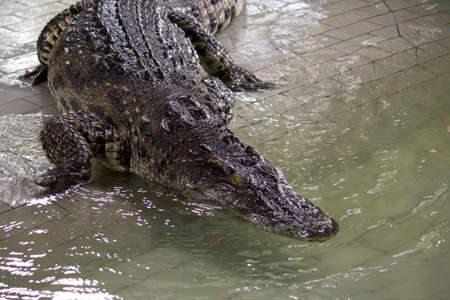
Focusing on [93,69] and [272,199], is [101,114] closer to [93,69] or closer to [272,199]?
[93,69]

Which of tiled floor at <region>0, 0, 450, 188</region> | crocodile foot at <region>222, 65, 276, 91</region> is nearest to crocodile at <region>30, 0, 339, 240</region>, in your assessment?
crocodile foot at <region>222, 65, 276, 91</region>

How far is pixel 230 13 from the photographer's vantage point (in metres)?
5.98

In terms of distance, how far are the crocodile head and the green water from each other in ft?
0.41

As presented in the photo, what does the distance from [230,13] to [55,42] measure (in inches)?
81.9

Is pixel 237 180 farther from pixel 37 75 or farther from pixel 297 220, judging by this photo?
pixel 37 75

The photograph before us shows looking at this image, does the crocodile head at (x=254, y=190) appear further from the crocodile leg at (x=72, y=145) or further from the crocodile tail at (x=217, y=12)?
the crocodile tail at (x=217, y=12)

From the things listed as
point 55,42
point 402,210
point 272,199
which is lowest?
point 402,210

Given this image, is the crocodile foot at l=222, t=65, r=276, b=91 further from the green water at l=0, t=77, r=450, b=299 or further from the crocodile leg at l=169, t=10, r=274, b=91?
the green water at l=0, t=77, r=450, b=299

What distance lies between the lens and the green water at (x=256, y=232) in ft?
8.18

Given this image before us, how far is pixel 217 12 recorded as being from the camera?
18.6ft

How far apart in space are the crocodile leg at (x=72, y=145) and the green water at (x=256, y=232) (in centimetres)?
9

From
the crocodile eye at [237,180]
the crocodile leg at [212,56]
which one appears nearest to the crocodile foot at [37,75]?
the crocodile leg at [212,56]

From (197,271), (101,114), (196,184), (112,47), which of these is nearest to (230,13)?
(112,47)

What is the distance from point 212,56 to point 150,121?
64.1 inches
